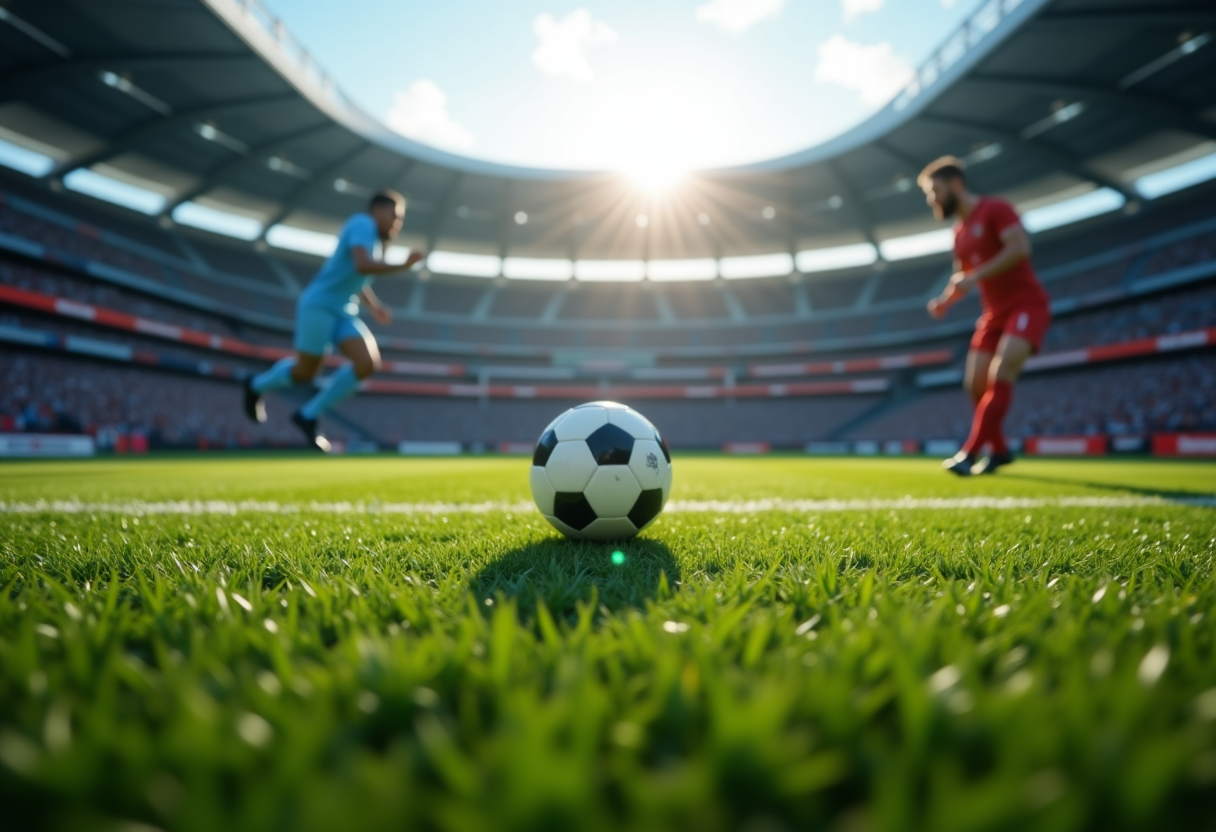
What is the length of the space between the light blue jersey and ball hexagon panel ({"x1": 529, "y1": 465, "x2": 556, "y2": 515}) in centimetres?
376

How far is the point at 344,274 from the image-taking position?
17.5ft

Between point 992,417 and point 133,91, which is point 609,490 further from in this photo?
point 133,91

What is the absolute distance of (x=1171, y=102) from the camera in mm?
18641

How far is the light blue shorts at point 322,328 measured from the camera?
17.7 ft

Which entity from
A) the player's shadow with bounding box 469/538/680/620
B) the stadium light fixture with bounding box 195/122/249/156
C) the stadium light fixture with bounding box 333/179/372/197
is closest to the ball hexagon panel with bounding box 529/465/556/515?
the player's shadow with bounding box 469/538/680/620

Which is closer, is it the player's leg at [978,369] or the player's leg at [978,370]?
the player's leg at [978,369]

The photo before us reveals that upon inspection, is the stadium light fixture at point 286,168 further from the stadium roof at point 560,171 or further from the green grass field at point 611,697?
the green grass field at point 611,697

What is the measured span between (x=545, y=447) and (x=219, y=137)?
2622 centimetres

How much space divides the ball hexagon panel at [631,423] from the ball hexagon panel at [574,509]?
1.02 feet

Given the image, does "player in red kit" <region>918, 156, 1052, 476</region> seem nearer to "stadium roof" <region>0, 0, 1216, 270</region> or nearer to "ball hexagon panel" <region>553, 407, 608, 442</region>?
"ball hexagon panel" <region>553, 407, 608, 442</region>

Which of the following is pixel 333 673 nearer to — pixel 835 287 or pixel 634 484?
pixel 634 484

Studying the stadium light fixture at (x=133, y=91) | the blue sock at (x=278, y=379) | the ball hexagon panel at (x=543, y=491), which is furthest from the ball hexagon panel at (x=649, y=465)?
the stadium light fixture at (x=133, y=91)

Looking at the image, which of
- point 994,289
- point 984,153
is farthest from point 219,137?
point 984,153

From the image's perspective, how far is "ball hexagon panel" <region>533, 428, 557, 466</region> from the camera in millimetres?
2164
